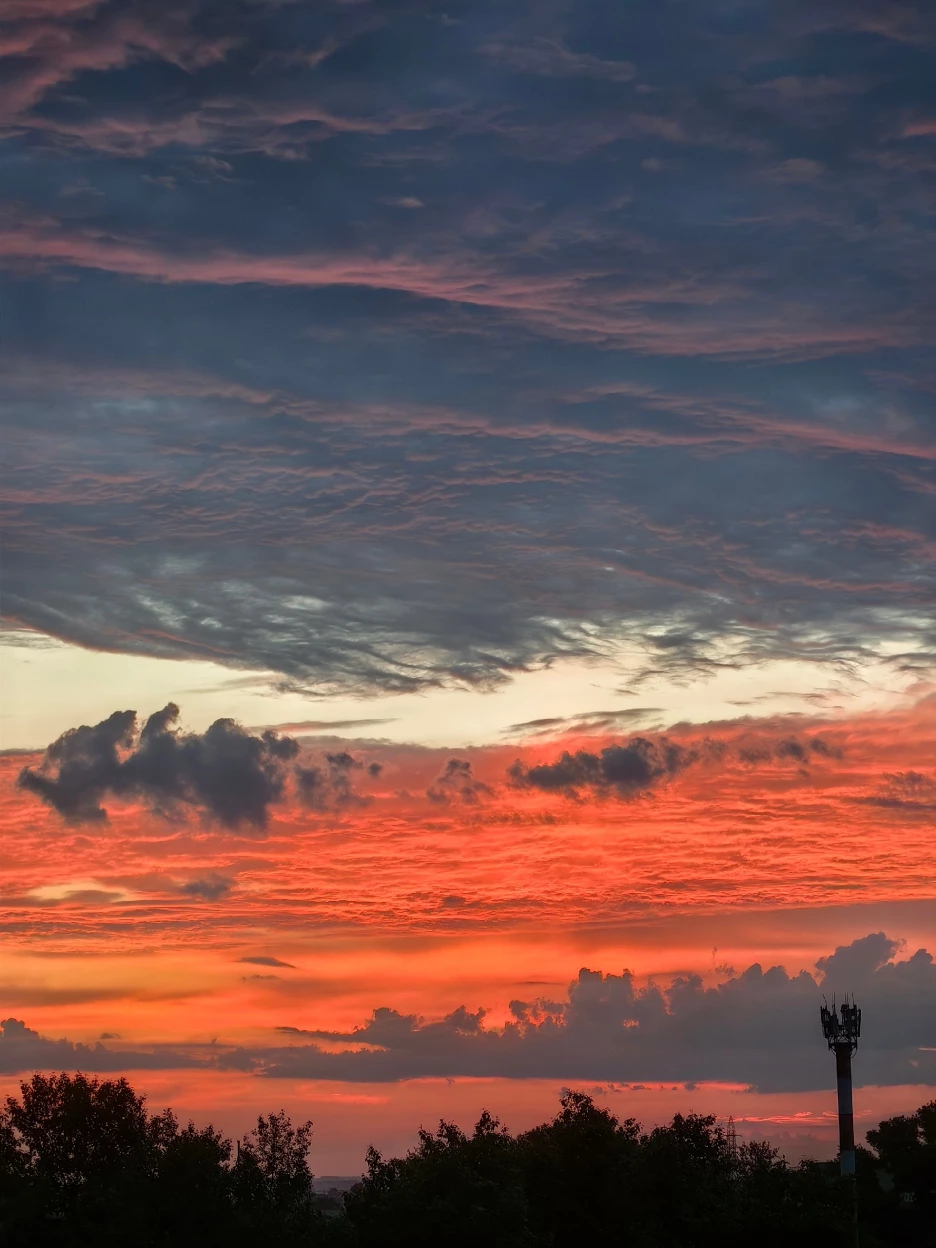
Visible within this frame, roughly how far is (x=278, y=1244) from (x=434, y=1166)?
9065 mm

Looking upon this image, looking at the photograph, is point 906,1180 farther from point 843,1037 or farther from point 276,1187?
point 276,1187

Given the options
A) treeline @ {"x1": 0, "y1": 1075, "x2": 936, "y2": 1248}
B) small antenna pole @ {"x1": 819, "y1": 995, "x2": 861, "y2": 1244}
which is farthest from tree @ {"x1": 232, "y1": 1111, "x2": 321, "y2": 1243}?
small antenna pole @ {"x1": 819, "y1": 995, "x2": 861, "y2": 1244}

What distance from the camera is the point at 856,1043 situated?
426 ft

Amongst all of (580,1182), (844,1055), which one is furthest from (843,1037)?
(580,1182)

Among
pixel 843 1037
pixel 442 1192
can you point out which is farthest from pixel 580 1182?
pixel 843 1037

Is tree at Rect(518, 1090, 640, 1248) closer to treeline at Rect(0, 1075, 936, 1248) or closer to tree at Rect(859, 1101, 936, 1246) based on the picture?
treeline at Rect(0, 1075, 936, 1248)

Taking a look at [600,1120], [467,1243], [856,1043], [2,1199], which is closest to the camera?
[467,1243]

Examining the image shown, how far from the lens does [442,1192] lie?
74.4 metres

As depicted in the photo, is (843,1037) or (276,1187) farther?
(843,1037)

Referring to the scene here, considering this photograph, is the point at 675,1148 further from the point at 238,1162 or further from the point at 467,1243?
the point at 238,1162

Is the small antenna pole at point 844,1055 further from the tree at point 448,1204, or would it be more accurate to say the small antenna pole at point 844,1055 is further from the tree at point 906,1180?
the tree at point 448,1204

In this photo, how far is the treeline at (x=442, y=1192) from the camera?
243ft

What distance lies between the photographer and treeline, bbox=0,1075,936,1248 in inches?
2916

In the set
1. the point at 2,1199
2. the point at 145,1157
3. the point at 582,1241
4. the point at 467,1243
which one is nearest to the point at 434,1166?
the point at 467,1243
